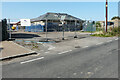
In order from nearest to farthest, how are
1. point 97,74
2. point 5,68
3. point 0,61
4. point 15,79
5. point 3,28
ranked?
point 15,79, point 97,74, point 5,68, point 0,61, point 3,28

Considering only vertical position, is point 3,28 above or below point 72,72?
above

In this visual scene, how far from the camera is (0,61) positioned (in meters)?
6.09

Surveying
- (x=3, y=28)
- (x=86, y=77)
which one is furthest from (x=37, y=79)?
(x=3, y=28)

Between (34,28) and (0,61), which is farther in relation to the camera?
(34,28)

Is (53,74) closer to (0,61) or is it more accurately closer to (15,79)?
(15,79)

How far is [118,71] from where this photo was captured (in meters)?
4.82

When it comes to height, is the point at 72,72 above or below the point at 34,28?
below

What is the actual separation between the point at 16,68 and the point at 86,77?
9.14 feet

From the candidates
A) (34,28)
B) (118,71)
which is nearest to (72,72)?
(118,71)

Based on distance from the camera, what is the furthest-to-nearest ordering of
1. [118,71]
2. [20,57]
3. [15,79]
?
Result: [20,57] → [118,71] → [15,79]

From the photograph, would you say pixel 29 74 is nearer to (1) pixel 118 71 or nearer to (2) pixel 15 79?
(2) pixel 15 79

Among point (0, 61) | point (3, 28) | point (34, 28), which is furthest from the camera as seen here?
point (34, 28)

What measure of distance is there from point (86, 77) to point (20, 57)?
13.1 ft

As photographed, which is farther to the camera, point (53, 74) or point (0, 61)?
point (0, 61)
